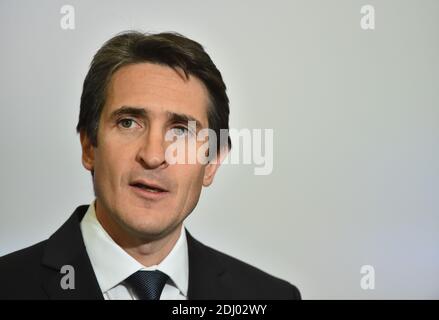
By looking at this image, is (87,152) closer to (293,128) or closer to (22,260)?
(22,260)

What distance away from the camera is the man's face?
4.78 ft

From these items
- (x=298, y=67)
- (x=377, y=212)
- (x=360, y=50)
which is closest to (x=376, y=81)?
(x=360, y=50)

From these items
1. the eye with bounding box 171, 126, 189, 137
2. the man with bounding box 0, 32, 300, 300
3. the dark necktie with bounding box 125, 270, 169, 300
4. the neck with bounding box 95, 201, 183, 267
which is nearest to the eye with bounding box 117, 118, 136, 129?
the man with bounding box 0, 32, 300, 300

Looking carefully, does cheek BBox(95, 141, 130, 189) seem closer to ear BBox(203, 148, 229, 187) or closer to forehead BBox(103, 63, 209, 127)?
forehead BBox(103, 63, 209, 127)

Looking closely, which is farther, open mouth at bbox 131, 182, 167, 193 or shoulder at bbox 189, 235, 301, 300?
shoulder at bbox 189, 235, 301, 300

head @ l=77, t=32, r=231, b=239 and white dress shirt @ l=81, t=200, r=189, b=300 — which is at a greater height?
head @ l=77, t=32, r=231, b=239

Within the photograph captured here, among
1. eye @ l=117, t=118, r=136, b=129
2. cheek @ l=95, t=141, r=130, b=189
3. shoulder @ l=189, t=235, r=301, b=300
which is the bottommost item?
shoulder @ l=189, t=235, r=301, b=300

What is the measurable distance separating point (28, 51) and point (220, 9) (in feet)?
2.30

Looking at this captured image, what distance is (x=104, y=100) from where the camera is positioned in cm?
157

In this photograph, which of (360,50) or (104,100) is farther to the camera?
(360,50)

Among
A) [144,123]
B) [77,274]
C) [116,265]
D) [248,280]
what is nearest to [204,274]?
[248,280]

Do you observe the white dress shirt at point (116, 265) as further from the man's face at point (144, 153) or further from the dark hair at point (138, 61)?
the dark hair at point (138, 61)

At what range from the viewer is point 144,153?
145cm

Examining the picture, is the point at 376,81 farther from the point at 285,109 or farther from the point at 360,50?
the point at 285,109
